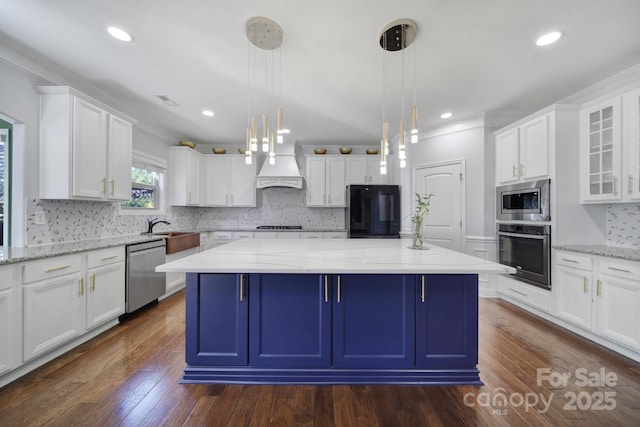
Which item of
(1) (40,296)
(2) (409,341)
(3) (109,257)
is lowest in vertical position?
(2) (409,341)

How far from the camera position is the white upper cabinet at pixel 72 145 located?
7.72ft

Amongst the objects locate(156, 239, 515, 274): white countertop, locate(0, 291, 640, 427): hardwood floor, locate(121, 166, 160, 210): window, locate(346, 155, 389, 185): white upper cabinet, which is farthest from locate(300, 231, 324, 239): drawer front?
locate(0, 291, 640, 427): hardwood floor

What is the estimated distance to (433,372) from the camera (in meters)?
1.80

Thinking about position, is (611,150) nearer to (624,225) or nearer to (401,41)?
(624,225)

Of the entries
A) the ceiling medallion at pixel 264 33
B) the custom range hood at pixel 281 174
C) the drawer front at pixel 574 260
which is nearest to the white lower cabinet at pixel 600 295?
the drawer front at pixel 574 260

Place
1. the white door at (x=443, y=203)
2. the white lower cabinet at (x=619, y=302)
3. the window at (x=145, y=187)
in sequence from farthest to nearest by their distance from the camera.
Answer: the white door at (x=443, y=203), the window at (x=145, y=187), the white lower cabinet at (x=619, y=302)

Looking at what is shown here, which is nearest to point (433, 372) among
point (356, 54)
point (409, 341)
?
point (409, 341)

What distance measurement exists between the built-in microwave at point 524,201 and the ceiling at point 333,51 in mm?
1073

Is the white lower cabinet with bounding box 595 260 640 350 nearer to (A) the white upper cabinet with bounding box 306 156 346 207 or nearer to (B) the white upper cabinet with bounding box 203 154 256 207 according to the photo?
(A) the white upper cabinet with bounding box 306 156 346 207

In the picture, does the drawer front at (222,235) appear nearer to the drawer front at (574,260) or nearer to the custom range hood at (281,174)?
the custom range hood at (281,174)

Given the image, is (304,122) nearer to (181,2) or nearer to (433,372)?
(181,2)

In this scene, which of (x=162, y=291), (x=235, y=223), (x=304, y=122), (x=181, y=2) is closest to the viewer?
(x=181, y=2)

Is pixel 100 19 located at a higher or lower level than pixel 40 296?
higher

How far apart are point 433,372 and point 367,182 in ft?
11.6
